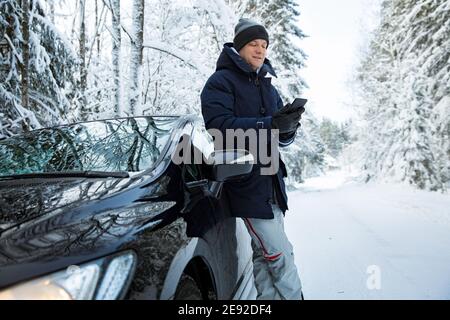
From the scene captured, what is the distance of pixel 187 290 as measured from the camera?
4.64 feet

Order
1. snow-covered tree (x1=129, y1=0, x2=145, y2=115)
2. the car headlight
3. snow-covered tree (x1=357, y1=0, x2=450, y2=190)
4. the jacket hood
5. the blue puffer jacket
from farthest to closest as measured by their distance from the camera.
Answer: snow-covered tree (x1=357, y1=0, x2=450, y2=190)
snow-covered tree (x1=129, y1=0, x2=145, y2=115)
the jacket hood
the blue puffer jacket
the car headlight

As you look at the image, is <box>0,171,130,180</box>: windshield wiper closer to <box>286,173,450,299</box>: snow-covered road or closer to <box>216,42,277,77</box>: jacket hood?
<box>216,42,277,77</box>: jacket hood

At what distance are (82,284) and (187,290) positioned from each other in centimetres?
42

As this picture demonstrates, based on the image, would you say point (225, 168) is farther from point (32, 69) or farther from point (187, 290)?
point (32, 69)

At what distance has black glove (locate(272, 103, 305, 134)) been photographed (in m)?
2.07

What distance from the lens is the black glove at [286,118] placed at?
207 cm

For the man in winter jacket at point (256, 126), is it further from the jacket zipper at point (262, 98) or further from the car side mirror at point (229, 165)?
the car side mirror at point (229, 165)

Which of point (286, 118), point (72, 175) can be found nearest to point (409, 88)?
point (286, 118)

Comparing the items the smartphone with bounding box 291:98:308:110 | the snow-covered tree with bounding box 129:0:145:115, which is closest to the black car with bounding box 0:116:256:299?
the smartphone with bounding box 291:98:308:110

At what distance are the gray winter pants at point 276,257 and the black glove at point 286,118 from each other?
53cm

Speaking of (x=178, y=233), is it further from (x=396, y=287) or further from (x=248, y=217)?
(x=396, y=287)

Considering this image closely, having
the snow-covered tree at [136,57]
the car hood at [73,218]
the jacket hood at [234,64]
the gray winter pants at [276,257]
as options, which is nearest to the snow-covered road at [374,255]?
the gray winter pants at [276,257]

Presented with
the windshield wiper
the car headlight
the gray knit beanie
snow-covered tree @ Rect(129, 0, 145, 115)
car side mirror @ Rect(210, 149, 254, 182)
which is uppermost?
snow-covered tree @ Rect(129, 0, 145, 115)

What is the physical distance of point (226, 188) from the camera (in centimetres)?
233
